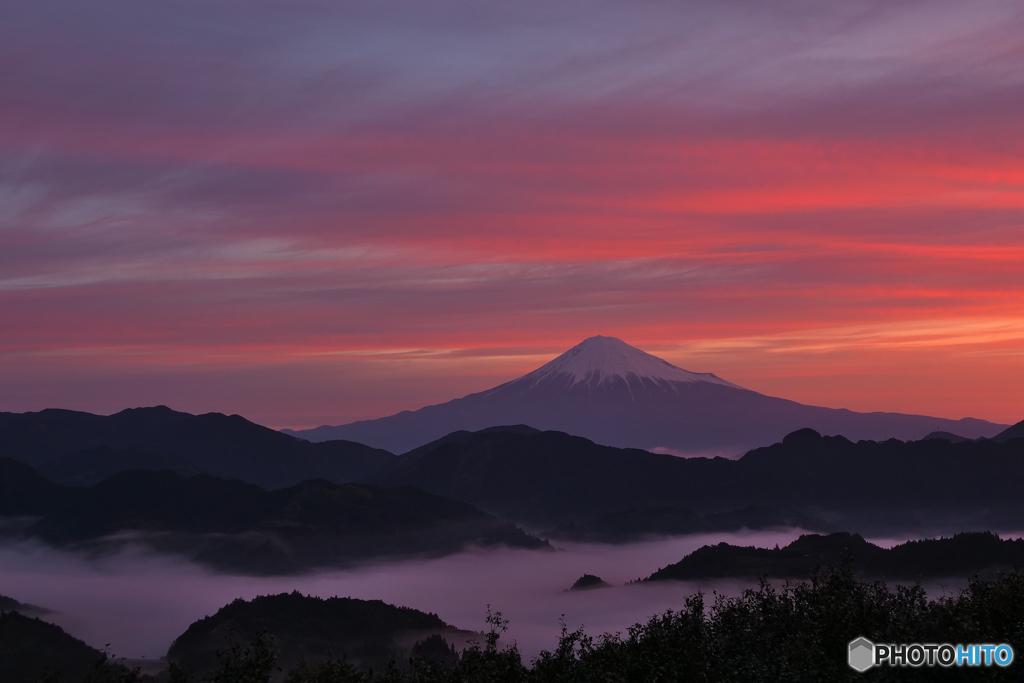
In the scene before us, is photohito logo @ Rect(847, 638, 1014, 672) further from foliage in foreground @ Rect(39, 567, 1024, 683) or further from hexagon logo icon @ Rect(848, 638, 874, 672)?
foliage in foreground @ Rect(39, 567, 1024, 683)

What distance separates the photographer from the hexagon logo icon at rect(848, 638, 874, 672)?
275 ft

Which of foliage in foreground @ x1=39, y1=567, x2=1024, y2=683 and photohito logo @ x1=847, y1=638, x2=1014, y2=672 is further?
foliage in foreground @ x1=39, y1=567, x2=1024, y2=683

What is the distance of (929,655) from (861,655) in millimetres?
5753

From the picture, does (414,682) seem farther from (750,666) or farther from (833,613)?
(833,613)

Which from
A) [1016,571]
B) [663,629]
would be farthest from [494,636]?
[1016,571]

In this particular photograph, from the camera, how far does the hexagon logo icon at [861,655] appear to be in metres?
83.9

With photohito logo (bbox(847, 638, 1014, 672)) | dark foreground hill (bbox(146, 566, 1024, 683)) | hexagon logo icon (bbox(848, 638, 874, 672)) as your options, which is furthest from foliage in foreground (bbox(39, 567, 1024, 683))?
hexagon logo icon (bbox(848, 638, 874, 672))

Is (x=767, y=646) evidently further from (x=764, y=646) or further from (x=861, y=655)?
(x=861, y=655)

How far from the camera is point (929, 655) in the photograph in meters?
84.9

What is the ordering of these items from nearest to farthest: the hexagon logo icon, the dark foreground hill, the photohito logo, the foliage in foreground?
the photohito logo, the hexagon logo icon, the dark foreground hill, the foliage in foreground

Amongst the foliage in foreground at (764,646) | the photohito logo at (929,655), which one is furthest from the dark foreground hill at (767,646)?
the photohito logo at (929,655)

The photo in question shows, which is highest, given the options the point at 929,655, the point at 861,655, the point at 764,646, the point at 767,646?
the point at 929,655

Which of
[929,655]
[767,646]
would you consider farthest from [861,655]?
[767,646]

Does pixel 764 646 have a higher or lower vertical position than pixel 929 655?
lower
